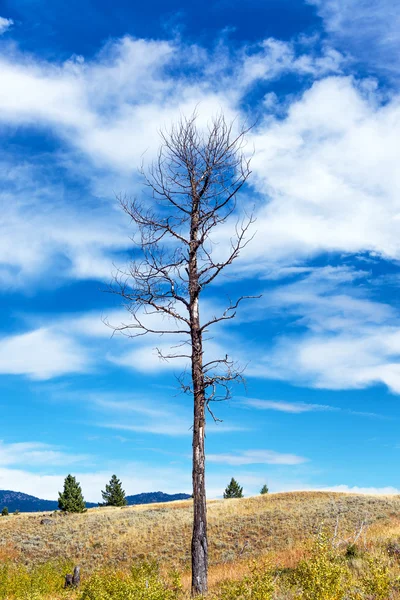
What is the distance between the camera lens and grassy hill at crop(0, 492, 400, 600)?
1117 inches

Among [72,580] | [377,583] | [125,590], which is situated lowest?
[72,580]

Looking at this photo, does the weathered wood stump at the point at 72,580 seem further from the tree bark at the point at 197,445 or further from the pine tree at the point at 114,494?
the pine tree at the point at 114,494

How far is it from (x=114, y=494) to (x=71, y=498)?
12.4 meters

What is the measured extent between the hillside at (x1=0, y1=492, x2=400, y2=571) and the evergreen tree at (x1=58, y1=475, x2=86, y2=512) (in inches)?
464

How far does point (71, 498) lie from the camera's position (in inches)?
2271

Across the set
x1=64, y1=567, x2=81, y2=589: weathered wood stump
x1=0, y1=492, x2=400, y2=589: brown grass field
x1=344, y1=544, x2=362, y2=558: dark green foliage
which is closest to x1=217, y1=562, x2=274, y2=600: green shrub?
x1=344, y1=544, x2=362, y2=558: dark green foliage

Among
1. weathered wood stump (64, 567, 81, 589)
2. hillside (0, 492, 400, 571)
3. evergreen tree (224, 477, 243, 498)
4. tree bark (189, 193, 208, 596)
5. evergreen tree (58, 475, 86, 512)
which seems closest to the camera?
tree bark (189, 193, 208, 596)

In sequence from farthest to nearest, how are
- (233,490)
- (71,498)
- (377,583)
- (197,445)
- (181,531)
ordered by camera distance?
1. (233,490)
2. (71,498)
3. (181,531)
4. (197,445)
5. (377,583)

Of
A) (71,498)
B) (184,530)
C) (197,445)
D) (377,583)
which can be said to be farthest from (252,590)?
(71,498)

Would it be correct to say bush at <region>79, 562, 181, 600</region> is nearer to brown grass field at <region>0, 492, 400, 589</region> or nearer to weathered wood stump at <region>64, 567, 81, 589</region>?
weathered wood stump at <region>64, 567, 81, 589</region>

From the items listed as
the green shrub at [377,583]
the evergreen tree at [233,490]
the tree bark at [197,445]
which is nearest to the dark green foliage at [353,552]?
the tree bark at [197,445]

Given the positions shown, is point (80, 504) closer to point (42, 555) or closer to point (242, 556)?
point (42, 555)

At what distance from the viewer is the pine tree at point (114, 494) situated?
68.5m

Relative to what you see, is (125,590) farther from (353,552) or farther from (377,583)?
(353,552)
